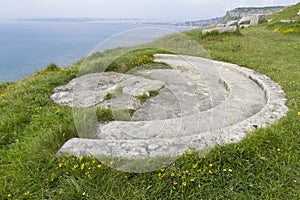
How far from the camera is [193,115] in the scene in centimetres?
290

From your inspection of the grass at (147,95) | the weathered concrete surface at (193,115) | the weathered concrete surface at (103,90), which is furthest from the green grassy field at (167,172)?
the grass at (147,95)

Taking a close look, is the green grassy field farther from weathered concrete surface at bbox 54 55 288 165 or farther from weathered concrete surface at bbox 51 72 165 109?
weathered concrete surface at bbox 51 72 165 109

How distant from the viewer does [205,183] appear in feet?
5.92

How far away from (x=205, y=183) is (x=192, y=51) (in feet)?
17.1

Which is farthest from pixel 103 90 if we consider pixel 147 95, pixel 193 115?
pixel 193 115

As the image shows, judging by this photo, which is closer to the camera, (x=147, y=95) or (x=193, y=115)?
(x=193, y=115)

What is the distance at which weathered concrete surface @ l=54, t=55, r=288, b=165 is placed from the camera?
2170mm

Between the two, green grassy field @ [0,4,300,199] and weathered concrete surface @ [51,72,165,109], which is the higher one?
weathered concrete surface @ [51,72,165,109]

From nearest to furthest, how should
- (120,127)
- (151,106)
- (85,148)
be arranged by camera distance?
1. (85,148)
2. (120,127)
3. (151,106)

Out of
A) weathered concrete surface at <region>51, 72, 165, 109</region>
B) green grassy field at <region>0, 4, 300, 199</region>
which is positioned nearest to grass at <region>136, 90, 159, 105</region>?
weathered concrete surface at <region>51, 72, 165, 109</region>

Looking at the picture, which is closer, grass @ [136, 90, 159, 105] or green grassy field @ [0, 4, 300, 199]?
green grassy field @ [0, 4, 300, 199]

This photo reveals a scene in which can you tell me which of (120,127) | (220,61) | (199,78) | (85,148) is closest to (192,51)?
(220,61)

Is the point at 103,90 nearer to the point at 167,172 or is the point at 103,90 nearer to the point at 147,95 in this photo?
the point at 147,95

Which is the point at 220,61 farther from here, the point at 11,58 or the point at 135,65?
the point at 11,58
